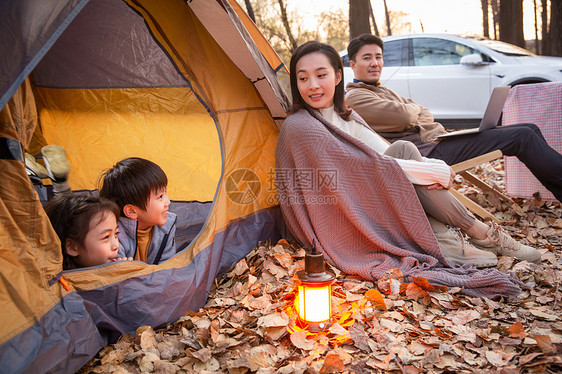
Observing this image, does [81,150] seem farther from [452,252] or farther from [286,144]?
[452,252]

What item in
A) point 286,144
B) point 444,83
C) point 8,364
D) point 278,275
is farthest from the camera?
point 444,83

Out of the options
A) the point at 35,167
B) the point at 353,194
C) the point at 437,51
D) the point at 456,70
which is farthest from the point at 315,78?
the point at 437,51

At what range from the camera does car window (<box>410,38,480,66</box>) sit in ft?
21.8

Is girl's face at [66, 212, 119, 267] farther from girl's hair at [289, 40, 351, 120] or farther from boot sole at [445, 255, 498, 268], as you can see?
boot sole at [445, 255, 498, 268]

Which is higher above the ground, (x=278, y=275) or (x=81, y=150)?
(x=81, y=150)

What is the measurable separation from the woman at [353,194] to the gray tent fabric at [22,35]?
1.45 m

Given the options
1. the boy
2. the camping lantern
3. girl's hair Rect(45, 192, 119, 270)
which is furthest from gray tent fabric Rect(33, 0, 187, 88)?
the camping lantern

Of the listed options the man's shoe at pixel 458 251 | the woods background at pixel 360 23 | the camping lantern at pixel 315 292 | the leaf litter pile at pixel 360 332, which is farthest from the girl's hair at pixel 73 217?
the woods background at pixel 360 23

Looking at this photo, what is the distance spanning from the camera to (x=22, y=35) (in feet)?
4.88

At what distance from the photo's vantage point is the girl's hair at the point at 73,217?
2.11 m

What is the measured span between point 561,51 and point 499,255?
6954mm

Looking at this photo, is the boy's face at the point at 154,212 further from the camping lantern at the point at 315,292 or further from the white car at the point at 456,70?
the white car at the point at 456,70

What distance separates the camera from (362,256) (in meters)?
2.61

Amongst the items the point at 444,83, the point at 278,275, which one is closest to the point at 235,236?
the point at 278,275
